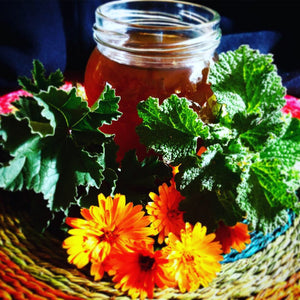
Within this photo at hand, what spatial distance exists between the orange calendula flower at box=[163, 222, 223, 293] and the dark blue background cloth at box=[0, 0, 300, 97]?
1.85 feet

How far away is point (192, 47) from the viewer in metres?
0.49

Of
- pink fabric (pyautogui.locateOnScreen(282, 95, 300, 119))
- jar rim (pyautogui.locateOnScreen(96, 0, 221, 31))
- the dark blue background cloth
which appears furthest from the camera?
the dark blue background cloth

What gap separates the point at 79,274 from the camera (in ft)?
1.35

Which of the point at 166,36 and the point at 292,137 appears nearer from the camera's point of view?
the point at 292,137

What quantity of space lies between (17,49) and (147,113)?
1.88 ft

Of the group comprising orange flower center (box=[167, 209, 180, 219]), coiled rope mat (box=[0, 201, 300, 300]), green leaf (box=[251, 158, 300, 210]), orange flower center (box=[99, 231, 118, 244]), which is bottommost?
coiled rope mat (box=[0, 201, 300, 300])

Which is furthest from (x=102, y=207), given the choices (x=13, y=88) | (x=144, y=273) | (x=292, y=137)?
(x=13, y=88)

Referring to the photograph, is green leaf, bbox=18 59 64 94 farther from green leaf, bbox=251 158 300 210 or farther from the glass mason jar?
green leaf, bbox=251 158 300 210

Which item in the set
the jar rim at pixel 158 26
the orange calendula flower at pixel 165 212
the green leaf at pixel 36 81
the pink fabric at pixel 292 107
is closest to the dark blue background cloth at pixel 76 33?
the pink fabric at pixel 292 107

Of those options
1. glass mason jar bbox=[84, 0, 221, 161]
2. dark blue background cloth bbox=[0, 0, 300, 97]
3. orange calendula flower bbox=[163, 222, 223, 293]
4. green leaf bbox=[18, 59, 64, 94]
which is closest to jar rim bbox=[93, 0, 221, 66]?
glass mason jar bbox=[84, 0, 221, 161]

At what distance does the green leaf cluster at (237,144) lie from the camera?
0.38 m

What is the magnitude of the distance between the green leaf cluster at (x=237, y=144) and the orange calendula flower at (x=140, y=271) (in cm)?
6

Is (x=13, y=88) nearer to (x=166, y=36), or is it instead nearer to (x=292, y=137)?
(x=166, y=36)

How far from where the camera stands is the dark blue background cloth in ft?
2.75
